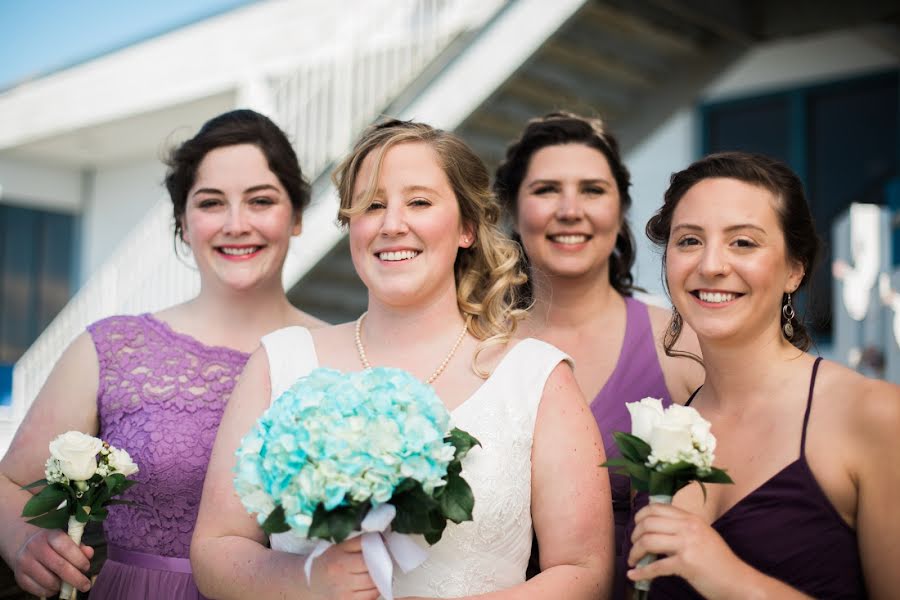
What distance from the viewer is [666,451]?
1944 millimetres

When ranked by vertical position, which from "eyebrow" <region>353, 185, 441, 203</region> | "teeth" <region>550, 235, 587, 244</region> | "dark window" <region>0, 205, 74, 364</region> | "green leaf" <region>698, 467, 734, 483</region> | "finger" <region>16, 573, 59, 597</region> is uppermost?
"dark window" <region>0, 205, 74, 364</region>

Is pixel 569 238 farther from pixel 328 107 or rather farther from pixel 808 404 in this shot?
pixel 328 107

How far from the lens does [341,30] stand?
10008 mm

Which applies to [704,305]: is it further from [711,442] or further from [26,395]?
[26,395]

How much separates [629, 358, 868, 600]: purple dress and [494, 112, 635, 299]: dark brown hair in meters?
1.41

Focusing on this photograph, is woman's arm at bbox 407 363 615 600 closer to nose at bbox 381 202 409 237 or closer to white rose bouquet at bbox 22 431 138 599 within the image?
nose at bbox 381 202 409 237

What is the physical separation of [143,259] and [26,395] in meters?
2.52

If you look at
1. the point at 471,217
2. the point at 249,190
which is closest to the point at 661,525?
the point at 471,217

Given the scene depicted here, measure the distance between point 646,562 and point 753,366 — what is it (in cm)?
65

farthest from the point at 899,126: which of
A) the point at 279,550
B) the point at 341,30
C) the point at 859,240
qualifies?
the point at 279,550

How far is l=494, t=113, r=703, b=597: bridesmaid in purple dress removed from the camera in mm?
3430

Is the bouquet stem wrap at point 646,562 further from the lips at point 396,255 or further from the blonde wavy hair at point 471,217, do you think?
the lips at point 396,255

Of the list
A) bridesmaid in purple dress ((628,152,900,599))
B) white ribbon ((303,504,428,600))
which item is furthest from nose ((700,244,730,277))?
white ribbon ((303,504,428,600))

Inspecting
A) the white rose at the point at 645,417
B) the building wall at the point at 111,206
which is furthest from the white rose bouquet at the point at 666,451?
the building wall at the point at 111,206
